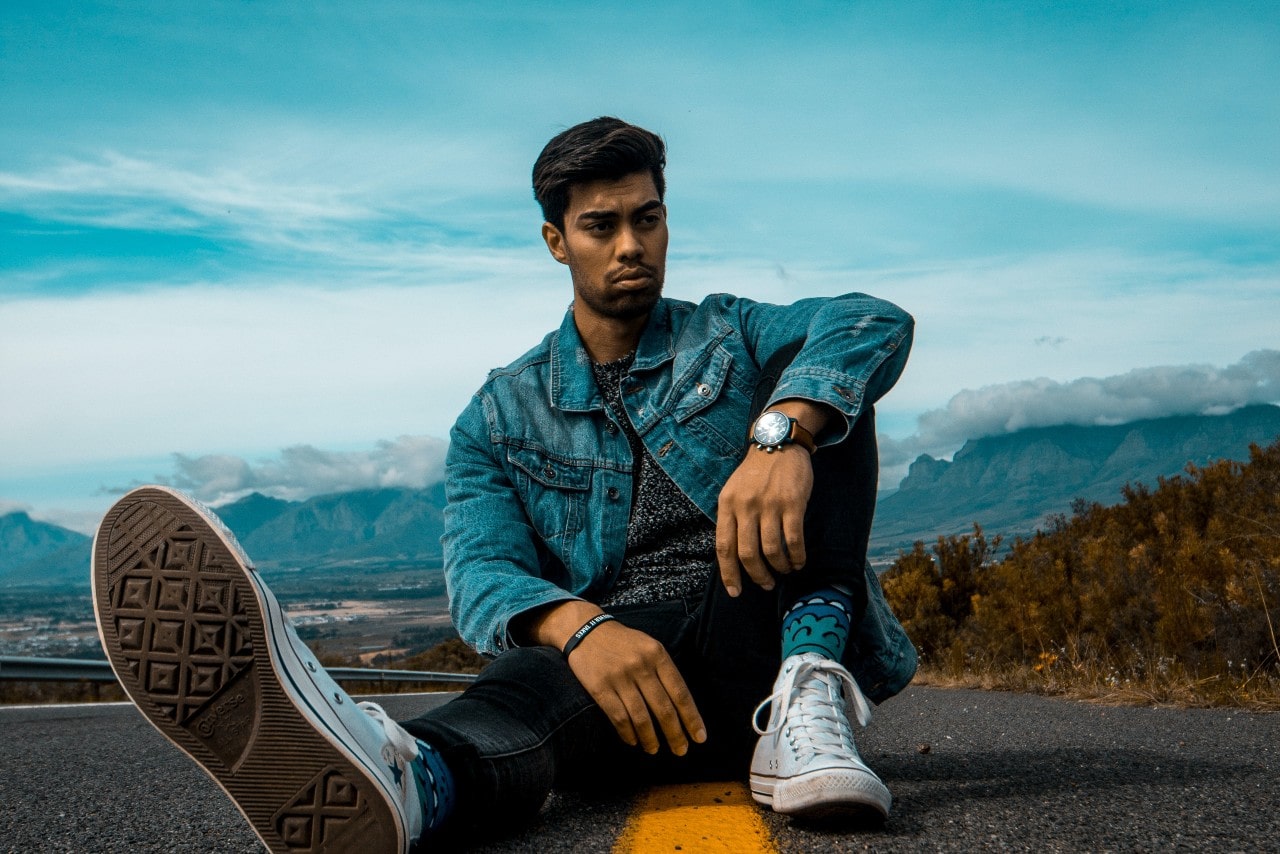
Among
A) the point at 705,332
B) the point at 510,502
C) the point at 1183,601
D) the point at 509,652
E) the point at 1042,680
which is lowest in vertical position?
the point at 1042,680

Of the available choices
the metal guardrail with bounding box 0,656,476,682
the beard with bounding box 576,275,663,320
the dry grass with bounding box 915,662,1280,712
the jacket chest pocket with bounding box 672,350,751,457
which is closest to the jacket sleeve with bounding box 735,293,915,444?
the jacket chest pocket with bounding box 672,350,751,457

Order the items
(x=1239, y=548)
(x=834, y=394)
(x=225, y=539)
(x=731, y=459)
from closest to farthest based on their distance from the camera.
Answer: (x=225, y=539) → (x=834, y=394) → (x=731, y=459) → (x=1239, y=548)

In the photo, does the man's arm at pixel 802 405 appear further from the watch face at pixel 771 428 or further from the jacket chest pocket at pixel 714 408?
the jacket chest pocket at pixel 714 408

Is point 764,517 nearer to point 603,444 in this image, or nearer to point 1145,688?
point 603,444

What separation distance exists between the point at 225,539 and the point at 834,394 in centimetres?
119

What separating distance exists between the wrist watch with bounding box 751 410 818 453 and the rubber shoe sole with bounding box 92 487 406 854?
95 cm

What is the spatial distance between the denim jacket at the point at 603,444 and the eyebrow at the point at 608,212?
0.28 m

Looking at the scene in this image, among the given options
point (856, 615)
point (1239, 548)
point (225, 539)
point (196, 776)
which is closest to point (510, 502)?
point (856, 615)

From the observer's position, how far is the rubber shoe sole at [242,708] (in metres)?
1.46

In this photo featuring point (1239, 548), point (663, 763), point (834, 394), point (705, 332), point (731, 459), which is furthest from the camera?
point (1239, 548)

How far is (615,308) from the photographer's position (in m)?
2.78

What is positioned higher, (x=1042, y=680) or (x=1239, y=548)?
(x=1239, y=548)

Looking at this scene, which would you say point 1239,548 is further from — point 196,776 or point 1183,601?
point 196,776

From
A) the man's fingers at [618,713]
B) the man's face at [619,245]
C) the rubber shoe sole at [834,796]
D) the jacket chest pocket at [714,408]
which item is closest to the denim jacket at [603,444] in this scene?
the jacket chest pocket at [714,408]
